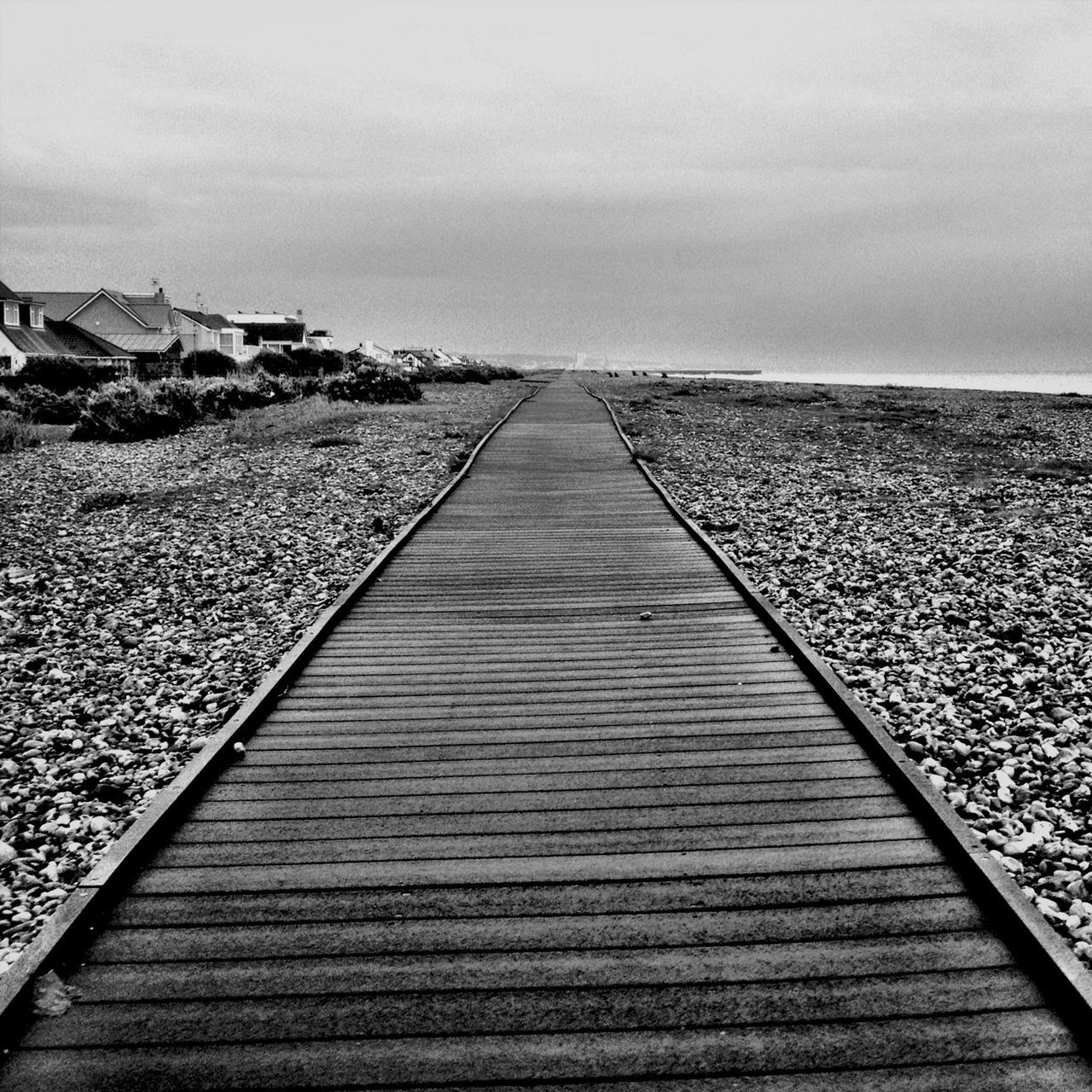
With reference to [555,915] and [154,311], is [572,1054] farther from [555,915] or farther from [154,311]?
Result: [154,311]

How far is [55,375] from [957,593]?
45292 mm

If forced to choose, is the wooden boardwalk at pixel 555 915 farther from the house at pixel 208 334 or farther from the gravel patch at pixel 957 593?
the house at pixel 208 334

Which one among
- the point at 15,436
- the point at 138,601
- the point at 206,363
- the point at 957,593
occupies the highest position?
the point at 206,363

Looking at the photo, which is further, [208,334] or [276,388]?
[208,334]

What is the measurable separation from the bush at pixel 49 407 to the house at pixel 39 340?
18661 millimetres

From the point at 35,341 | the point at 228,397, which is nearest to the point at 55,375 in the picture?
the point at 35,341

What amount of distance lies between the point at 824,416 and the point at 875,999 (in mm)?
33875

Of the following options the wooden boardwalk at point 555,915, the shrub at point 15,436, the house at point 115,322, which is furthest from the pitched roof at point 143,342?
the wooden boardwalk at point 555,915

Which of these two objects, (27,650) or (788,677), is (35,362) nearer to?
(27,650)

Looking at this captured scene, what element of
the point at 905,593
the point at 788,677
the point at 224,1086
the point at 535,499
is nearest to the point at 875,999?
the point at 224,1086

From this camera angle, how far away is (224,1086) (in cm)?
333

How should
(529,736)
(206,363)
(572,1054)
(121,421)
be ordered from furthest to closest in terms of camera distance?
(206,363), (121,421), (529,736), (572,1054)

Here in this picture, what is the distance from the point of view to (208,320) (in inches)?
3346

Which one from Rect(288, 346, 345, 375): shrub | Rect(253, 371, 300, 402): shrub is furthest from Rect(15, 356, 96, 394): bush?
Rect(288, 346, 345, 375): shrub
